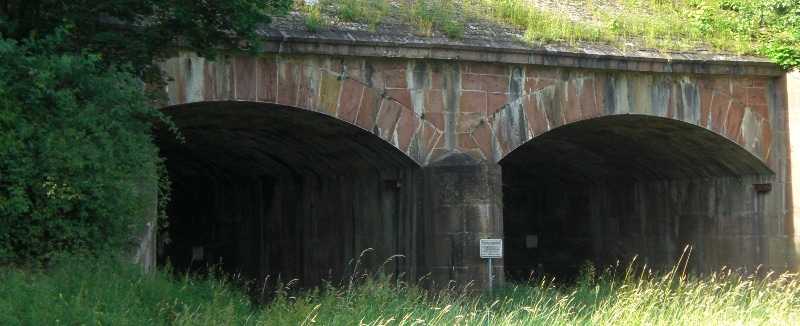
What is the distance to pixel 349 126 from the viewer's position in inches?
493

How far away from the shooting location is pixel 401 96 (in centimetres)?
1257

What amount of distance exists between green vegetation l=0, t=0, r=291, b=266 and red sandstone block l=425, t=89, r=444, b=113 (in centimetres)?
282

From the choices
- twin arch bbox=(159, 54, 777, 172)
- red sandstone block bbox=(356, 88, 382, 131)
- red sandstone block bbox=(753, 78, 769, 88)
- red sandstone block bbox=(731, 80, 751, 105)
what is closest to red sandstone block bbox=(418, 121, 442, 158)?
twin arch bbox=(159, 54, 777, 172)

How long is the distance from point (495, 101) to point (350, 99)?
170 centimetres

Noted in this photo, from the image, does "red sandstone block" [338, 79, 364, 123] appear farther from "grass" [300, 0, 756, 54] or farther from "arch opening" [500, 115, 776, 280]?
"arch opening" [500, 115, 776, 280]

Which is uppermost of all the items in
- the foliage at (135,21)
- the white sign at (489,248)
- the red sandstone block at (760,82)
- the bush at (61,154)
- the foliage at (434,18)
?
the foliage at (434,18)

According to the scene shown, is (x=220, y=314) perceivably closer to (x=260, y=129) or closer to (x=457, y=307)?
(x=457, y=307)

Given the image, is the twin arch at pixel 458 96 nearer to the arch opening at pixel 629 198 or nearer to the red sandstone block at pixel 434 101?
the red sandstone block at pixel 434 101

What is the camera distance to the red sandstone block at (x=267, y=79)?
38.9 feet

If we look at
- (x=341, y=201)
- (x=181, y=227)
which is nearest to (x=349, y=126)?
(x=341, y=201)

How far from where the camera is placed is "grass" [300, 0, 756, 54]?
42.9 feet

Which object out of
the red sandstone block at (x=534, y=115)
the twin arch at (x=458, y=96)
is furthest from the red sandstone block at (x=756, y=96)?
the red sandstone block at (x=534, y=115)

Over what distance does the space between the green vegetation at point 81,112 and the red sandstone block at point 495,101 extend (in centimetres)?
340

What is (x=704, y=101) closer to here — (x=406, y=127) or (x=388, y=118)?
(x=406, y=127)
